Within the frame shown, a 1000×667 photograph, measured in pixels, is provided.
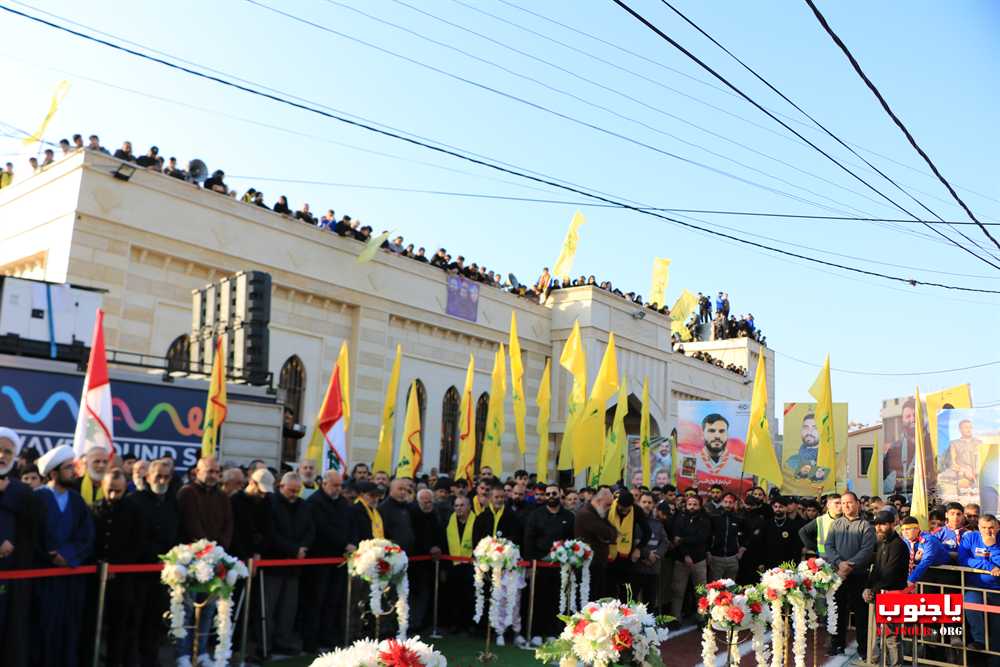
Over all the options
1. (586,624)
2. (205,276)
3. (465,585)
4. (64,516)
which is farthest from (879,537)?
(205,276)

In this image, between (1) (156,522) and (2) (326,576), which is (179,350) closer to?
(2) (326,576)

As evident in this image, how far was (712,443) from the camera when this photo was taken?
25531mm

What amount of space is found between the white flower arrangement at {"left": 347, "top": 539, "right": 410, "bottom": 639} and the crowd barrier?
51 centimetres

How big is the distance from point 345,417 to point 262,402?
1861 mm

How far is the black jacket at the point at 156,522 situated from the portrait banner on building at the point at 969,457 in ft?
50.3

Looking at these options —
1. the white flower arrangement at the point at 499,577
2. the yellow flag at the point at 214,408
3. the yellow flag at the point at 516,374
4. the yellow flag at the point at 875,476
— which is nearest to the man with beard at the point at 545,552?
the white flower arrangement at the point at 499,577

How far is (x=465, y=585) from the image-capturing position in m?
10.8

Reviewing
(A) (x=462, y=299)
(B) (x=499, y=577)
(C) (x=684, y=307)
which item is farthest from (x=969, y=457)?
(C) (x=684, y=307)

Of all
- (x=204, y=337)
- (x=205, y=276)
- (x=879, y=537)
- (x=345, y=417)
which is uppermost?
(x=205, y=276)

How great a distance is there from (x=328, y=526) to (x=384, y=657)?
18.4 ft

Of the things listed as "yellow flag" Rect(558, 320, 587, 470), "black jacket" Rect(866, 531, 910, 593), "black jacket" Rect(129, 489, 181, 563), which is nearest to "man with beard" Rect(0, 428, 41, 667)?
"black jacket" Rect(129, 489, 181, 563)

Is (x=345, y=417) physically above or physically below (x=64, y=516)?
above

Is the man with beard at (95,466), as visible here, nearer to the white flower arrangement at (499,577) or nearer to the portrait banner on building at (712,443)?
the white flower arrangement at (499,577)

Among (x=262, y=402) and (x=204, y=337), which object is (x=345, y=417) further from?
(x=204, y=337)
